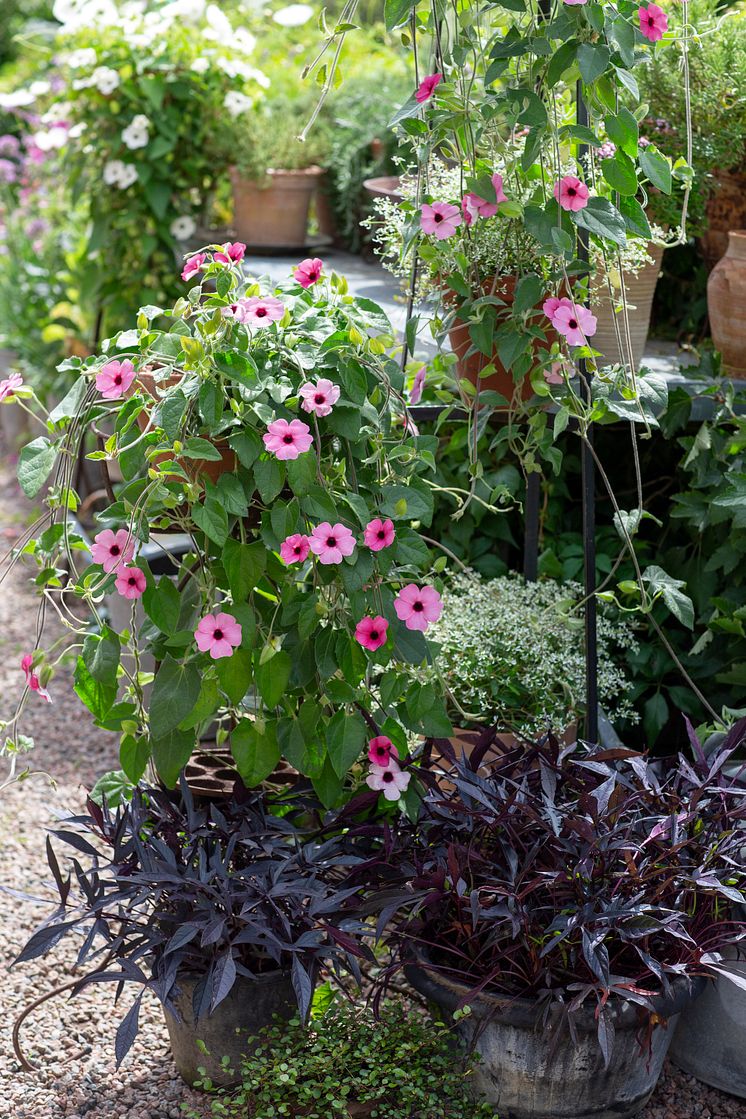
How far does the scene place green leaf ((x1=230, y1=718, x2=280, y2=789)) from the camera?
1786mm

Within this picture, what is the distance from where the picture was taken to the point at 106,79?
11.2ft

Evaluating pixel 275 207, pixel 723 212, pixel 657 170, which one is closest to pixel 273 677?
pixel 657 170

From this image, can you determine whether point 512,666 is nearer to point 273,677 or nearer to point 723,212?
→ point 273,677

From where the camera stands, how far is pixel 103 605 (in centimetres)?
346

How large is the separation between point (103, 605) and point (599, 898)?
2.15 meters

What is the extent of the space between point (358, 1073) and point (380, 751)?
460mm

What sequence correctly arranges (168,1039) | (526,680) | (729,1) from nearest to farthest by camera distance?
1. (168,1039)
2. (526,680)
3. (729,1)

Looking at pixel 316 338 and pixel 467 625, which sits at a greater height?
pixel 316 338

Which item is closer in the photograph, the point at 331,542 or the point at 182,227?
the point at 331,542

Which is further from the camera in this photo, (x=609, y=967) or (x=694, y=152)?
(x=694, y=152)

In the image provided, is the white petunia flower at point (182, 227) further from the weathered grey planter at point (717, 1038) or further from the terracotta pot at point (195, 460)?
the weathered grey planter at point (717, 1038)

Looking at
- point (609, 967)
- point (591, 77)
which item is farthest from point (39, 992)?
point (591, 77)

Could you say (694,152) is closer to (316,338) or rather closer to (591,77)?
(591,77)

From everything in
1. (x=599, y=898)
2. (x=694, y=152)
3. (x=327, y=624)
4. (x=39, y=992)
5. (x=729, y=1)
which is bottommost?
(x=39, y=992)
